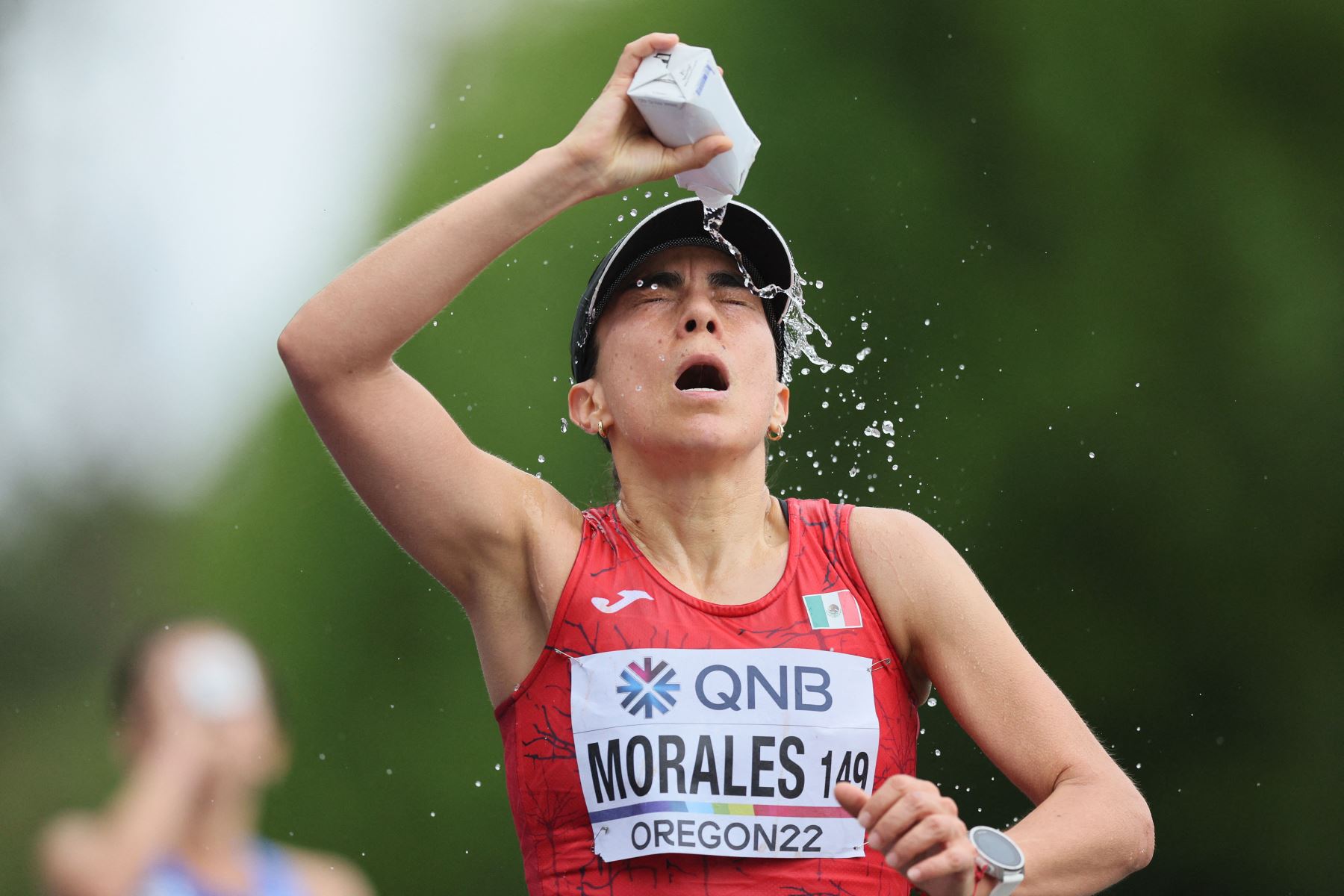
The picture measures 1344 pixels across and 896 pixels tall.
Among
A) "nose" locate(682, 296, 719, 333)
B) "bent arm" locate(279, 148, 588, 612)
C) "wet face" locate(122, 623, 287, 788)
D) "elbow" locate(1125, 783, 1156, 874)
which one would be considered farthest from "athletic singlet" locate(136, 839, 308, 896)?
"elbow" locate(1125, 783, 1156, 874)

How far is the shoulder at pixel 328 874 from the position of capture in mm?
3494

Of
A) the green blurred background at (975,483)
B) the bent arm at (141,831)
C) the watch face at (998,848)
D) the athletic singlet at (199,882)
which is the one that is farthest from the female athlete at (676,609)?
the green blurred background at (975,483)

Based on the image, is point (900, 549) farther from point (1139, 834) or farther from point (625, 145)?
point (625, 145)

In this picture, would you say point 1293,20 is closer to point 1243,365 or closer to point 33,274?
point 1243,365

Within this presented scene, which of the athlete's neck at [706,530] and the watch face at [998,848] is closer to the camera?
the watch face at [998,848]

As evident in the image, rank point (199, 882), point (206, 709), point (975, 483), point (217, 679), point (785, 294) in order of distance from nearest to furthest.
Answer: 1. point (785, 294)
2. point (199, 882)
3. point (206, 709)
4. point (217, 679)
5. point (975, 483)

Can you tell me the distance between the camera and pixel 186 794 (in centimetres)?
335

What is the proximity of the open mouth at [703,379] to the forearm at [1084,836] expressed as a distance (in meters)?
0.87

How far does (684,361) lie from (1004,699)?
2.54 feet

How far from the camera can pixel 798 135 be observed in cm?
520

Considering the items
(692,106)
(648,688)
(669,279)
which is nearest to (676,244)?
(669,279)

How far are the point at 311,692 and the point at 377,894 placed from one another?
0.72 meters

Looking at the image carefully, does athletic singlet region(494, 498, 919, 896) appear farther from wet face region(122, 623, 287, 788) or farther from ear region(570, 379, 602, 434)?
wet face region(122, 623, 287, 788)

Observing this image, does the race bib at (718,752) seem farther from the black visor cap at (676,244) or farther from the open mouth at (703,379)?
the black visor cap at (676,244)
